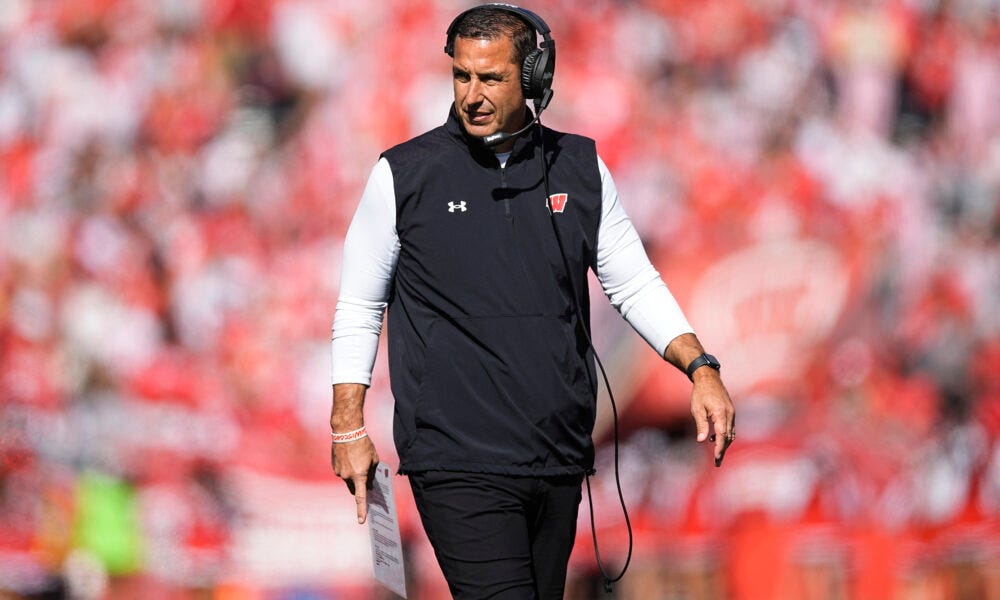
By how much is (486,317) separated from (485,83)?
1.59 feet

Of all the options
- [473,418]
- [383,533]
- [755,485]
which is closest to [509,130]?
[473,418]

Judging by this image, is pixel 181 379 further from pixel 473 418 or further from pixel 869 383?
pixel 473 418

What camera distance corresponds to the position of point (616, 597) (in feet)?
19.7

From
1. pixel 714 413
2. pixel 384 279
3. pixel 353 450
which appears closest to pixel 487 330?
pixel 384 279

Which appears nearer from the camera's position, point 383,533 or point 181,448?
point 383,533

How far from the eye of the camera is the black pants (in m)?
2.82

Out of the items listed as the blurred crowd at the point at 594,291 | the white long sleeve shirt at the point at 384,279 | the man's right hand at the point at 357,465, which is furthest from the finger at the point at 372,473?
the blurred crowd at the point at 594,291

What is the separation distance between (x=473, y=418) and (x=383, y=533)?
33 cm

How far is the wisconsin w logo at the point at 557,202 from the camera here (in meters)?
2.96

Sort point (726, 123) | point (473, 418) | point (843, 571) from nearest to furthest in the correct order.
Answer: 1. point (473, 418)
2. point (843, 571)
3. point (726, 123)

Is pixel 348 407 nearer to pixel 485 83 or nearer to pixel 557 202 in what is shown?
pixel 557 202

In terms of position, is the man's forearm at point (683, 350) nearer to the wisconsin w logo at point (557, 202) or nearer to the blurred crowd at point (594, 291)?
the wisconsin w logo at point (557, 202)

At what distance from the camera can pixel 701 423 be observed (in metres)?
2.83

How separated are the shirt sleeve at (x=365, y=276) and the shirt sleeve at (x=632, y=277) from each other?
465 mm
